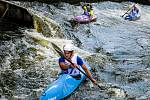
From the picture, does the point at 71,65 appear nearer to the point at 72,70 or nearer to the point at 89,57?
the point at 72,70

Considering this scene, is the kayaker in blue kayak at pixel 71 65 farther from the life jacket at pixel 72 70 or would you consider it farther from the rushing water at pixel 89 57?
the rushing water at pixel 89 57

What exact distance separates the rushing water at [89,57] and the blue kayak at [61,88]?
0.34 meters

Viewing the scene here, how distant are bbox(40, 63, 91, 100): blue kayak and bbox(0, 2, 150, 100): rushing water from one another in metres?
0.34

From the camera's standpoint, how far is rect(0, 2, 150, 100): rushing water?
41.0 feet

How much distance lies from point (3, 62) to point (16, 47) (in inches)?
83.5

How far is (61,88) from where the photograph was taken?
10859mm

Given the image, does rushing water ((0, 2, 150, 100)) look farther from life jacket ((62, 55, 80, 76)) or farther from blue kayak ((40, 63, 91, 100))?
life jacket ((62, 55, 80, 76))

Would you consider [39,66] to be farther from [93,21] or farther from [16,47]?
[93,21]

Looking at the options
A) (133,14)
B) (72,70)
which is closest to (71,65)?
(72,70)

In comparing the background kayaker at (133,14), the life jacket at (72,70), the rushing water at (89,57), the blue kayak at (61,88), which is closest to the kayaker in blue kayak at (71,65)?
the life jacket at (72,70)

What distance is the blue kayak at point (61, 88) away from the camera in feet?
34.1

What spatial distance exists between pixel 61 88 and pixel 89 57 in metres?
5.35

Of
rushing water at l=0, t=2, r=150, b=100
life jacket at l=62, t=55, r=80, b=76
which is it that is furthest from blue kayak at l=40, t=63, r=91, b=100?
rushing water at l=0, t=2, r=150, b=100

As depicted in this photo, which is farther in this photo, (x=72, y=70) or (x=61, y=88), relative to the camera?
(x=72, y=70)
